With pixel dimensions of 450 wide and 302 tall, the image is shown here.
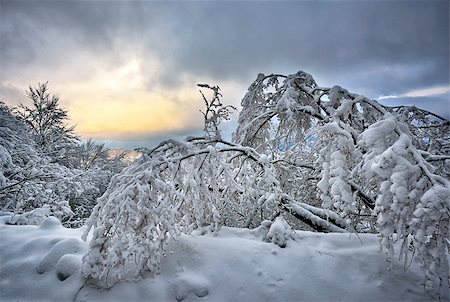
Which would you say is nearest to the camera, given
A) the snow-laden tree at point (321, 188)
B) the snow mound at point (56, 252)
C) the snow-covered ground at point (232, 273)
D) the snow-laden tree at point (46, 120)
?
the snow-laden tree at point (321, 188)

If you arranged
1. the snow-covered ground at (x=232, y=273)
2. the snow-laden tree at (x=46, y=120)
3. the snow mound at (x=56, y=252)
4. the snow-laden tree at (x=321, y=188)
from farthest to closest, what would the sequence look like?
1. the snow-laden tree at (x=46, y=120)
2. the snow mound at (x=56, y=252)
3. the snow-covered ground at (x=232, y=273)
4. the snow-laden tree at (x=321, y=188)

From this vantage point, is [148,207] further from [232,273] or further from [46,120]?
[46,120]

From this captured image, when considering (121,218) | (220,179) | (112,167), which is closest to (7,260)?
(121,218)

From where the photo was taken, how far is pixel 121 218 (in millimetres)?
2680

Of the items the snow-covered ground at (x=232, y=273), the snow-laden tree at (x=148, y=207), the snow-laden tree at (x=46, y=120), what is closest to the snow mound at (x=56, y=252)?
the snow-covered ground at (x=232, y=273)

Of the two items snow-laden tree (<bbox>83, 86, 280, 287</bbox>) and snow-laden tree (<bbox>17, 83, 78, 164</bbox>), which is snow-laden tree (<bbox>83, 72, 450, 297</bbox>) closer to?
snow-laden tree (<bbox>83, 86, 280, 287</bbox>)

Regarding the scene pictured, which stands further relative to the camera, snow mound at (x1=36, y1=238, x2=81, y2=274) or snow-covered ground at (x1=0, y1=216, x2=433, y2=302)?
snow mound at (x1=36, y1=238, x2=81, y2=274)

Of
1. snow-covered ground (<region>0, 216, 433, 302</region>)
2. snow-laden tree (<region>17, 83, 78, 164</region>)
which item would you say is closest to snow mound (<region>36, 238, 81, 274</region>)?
snow-covered ground (<region>0, 216, 433, 302</region>)

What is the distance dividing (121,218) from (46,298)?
3.49 feet

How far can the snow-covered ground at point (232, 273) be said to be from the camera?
8.55ft

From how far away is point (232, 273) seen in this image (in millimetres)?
2807

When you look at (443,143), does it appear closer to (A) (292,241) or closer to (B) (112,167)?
(A) (292,241)

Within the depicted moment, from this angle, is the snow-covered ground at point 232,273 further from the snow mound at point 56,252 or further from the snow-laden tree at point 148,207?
the snow-laden tree at point 148,207

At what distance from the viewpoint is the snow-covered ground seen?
2.61 meters
